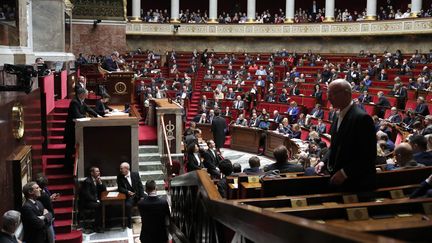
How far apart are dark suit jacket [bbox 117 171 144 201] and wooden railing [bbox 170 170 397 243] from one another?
4778 mm

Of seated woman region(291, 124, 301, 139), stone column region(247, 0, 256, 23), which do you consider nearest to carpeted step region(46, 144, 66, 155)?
seated woman region(291, 124, 301, 139)

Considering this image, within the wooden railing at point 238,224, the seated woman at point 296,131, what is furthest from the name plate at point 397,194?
the seated woman at point 296,131

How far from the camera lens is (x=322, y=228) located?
5.71 ft

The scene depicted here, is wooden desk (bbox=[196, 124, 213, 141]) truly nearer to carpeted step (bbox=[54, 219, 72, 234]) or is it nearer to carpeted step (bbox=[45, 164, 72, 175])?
carpeted step (bbox=[45, 164, 72, 175])

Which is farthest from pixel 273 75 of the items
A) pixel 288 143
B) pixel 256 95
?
pixel 288 143

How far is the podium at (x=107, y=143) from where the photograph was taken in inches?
393

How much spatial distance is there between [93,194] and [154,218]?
3170mm

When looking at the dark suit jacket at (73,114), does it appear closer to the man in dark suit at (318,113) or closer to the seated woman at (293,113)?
the man in dark suit at (318,113)

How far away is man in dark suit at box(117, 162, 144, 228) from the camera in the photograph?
30.6 feet

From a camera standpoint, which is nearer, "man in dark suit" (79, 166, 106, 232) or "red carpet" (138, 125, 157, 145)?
"man in dark suit" (79, 166, 106, 232)

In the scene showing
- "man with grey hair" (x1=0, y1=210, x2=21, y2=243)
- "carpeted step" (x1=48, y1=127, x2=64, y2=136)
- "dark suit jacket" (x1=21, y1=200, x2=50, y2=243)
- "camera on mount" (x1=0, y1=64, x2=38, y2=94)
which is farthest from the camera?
"carpeted step" (x1=48, y1=127, x2=64, y2=136)

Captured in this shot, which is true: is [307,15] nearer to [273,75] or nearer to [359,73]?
[273,75]

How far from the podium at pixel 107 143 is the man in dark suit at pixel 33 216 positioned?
338cm

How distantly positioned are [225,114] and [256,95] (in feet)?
6.32
